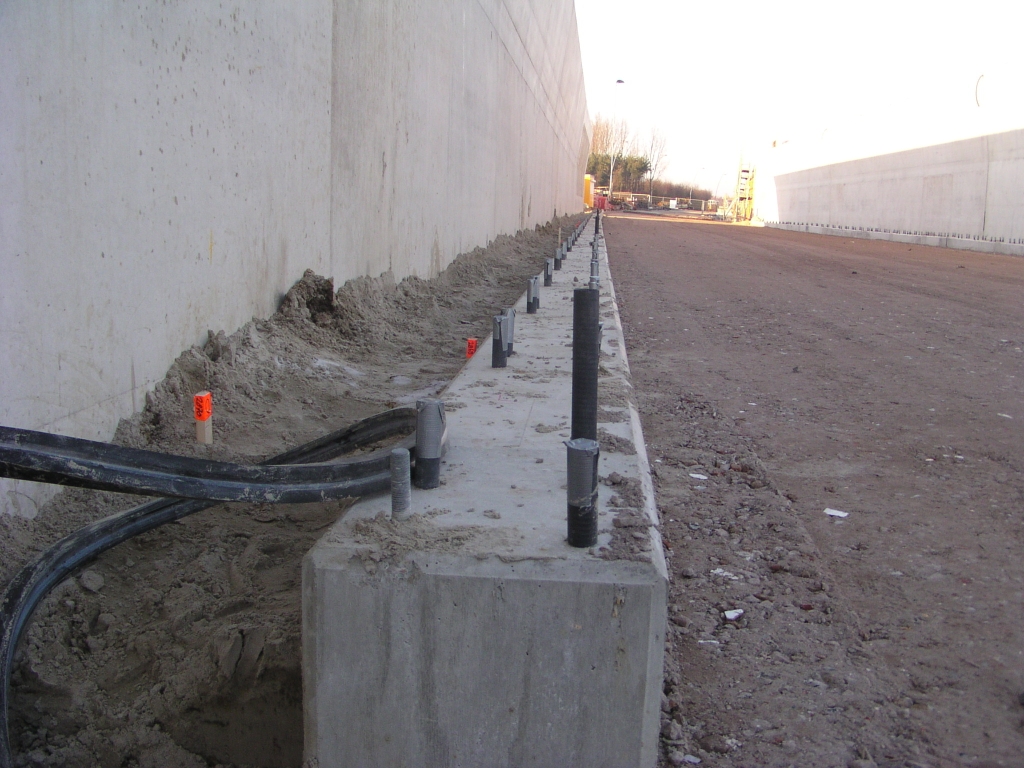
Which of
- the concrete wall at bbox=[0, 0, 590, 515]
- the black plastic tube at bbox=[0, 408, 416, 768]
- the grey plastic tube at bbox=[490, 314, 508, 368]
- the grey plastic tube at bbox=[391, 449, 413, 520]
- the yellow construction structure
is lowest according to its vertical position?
the black plastic tube at bbox=[0, 408, 416, 768]

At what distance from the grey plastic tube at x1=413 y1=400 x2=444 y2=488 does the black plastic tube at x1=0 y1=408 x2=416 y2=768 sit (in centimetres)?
13

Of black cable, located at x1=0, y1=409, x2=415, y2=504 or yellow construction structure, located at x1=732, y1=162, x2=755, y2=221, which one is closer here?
black cable, located at x1=0, y1=409, x2=415, y2=504

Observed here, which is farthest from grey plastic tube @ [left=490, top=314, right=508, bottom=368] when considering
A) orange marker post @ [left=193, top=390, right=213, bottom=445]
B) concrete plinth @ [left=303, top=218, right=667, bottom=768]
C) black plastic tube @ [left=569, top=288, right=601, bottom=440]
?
concrete plinth @ [left=303, top=218, right=667, bottom=768]

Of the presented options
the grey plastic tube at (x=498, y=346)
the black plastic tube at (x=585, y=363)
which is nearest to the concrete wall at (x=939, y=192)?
the grey plastic tube at (x=498, y=346)

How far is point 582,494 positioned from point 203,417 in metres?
2.37

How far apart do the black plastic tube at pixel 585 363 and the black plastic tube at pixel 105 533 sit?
690 millimetres

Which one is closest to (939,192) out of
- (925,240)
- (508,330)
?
(925,240)

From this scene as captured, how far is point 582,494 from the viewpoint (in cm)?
243

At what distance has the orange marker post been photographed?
403cm

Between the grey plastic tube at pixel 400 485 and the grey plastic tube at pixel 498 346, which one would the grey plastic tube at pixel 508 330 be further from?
the grey plastic tube at pixel 400 485

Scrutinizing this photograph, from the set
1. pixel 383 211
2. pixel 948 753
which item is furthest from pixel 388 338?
pixel 948 753

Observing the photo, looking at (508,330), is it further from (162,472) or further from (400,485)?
(162,472)

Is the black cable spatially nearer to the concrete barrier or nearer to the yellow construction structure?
the concrete barrier

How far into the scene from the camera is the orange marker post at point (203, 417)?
4031 mm
